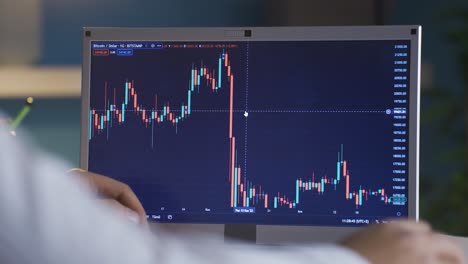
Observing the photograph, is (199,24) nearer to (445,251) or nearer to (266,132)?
(266,132)

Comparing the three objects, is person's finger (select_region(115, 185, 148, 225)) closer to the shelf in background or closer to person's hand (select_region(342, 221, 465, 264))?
person's hand (select_region(342, 221, 465, 264))

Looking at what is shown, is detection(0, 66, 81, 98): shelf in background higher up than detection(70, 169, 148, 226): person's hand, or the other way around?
detection(0, 66, 81, 98): shelf in background

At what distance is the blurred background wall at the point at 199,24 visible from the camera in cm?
305

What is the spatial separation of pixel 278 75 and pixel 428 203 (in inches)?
95.7

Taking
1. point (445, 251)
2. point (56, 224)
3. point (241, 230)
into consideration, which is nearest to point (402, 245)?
point (445, 251)

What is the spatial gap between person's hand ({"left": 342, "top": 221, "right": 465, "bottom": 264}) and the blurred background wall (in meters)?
2.37

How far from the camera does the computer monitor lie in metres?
1.23

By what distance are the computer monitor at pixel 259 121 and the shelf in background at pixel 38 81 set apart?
1.80m

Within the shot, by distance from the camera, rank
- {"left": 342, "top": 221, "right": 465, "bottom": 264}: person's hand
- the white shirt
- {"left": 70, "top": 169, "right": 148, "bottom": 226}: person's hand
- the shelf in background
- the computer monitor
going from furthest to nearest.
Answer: the shelf in background
the computer monitor
{"left": 70, "top": 169, "right": 148, "bottom": 226}: person's hand
{"left": 342, "top": 221, "right": 465, "bottom": 264}: person's hand
the white shirt

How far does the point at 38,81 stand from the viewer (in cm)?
304

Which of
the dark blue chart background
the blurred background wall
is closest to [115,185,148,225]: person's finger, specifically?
the dark blue chart background

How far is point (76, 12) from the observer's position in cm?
319

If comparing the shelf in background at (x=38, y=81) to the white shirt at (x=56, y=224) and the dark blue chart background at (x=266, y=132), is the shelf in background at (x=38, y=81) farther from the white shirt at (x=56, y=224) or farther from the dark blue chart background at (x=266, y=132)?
the white shirt at (x=56, y=224)

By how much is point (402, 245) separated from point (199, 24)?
2921mm
